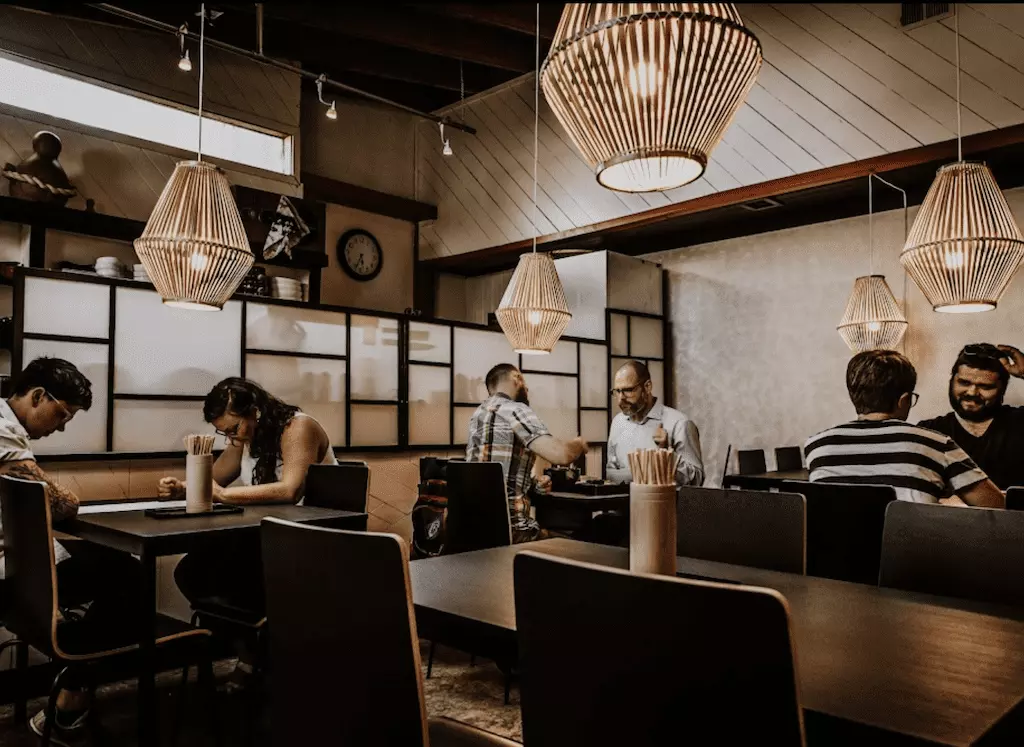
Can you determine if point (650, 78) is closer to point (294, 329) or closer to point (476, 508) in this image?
point (476, 508)

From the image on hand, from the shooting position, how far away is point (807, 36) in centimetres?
551

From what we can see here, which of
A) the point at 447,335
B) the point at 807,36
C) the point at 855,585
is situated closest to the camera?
the point at 855,585

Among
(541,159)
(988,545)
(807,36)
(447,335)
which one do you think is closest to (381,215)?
(541,159)

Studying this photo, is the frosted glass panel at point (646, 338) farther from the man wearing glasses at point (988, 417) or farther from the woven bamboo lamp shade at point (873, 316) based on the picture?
the man wearing glasses at point (988, 417)

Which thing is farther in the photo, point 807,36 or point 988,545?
point 807,36

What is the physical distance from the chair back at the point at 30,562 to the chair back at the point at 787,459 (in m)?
4.35

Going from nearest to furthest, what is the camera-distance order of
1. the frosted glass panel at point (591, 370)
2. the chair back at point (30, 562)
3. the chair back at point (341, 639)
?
1. the chair back at point (341, 639)
2. the chair back at point (30, 562)
3. the frosted glass panel at point (591, 370)

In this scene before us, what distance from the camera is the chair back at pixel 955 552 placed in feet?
5.38

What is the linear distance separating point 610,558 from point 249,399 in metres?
1.79

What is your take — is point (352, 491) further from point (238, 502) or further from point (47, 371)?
point (47, 371)

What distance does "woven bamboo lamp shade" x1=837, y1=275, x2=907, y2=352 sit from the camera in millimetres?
5062

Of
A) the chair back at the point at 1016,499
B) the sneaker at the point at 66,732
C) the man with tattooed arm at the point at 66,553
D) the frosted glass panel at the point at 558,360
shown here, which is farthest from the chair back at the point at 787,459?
the sneaker at the point at 66,732

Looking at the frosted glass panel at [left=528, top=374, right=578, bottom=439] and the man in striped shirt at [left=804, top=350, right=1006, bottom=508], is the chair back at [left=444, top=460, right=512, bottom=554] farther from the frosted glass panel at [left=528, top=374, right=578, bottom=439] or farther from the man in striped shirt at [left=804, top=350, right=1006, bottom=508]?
the frosted glass panel at [left=528, top=374, right=578, bottom=439]

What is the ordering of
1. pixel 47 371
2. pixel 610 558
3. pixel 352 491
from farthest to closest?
1. pixel 352 491
2. pixel 47 371
3. pixel 610 558
